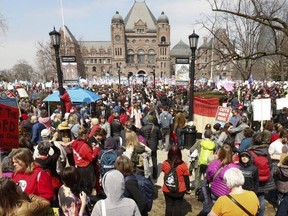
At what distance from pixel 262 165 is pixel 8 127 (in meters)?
4.28

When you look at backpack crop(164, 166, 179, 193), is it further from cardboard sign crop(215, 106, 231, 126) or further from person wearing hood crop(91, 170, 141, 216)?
cardboard sign crop(215, 106, 231, 126)

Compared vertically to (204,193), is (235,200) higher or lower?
higher

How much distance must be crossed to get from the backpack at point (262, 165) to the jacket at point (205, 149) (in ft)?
3.90

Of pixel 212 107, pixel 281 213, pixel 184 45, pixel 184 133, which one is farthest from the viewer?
pixel 184 45

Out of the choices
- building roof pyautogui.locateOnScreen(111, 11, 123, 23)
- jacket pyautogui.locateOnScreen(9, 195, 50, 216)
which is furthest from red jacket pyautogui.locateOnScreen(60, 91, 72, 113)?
building roof pyautogui.locateOnScreen(111, 11, 123, 23)

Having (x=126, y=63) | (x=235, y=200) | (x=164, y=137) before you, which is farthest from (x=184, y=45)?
(x=235, y=200)

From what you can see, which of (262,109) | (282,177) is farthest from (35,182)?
(262,109)

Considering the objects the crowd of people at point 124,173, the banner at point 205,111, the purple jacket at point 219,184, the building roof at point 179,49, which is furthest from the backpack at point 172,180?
the building roof at point 179,49

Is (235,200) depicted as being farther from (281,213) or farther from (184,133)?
(184,133)

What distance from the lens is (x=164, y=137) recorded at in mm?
12570

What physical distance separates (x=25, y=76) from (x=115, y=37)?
4131cm

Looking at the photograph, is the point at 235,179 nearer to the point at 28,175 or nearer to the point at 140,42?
the point at 28,175

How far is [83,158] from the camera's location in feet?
19.7

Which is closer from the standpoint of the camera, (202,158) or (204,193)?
(204,193)
